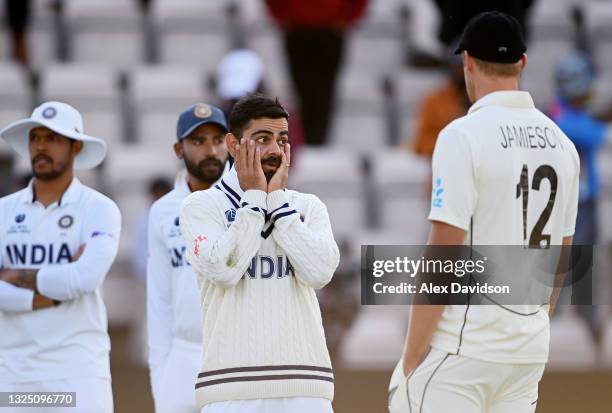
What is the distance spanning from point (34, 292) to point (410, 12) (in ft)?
23.3

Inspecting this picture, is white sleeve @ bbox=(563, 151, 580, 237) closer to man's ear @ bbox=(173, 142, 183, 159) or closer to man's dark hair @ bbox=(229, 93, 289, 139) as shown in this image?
man's dark hair @ bbox=(229, 93, 289, 139)

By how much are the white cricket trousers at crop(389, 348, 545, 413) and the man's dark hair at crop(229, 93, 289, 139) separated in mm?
882

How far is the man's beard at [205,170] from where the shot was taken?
5.56 meters

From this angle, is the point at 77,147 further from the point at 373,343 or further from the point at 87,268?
the point at 373,343

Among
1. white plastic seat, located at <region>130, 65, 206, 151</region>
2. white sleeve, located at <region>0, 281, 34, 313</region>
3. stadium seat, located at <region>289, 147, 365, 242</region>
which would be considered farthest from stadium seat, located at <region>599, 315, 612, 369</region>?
white sleeve, located at <region>0, 281, 34, 313</region>

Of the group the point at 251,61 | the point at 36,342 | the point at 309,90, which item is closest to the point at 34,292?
the point at 36,342

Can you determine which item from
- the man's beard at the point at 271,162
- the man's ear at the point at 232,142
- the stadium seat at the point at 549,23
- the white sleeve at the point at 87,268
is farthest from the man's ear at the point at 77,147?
Answer: the stadium seat at the point at 549,23

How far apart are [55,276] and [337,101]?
593 cm

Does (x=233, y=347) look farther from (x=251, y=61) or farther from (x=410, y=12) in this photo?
(x=410, y=12)

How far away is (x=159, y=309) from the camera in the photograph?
18.2 ft

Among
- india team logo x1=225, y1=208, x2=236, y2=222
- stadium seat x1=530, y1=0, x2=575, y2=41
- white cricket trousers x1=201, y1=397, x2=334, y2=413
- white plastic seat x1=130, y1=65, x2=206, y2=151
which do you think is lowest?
white cricket trousers x1=201, y1=397, x2=334, y2=413

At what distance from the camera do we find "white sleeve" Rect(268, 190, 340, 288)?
418cm

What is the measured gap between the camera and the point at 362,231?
9953 mm

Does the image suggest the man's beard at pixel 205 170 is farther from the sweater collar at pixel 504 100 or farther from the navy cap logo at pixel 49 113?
the sweater collar at pixel 504 100
